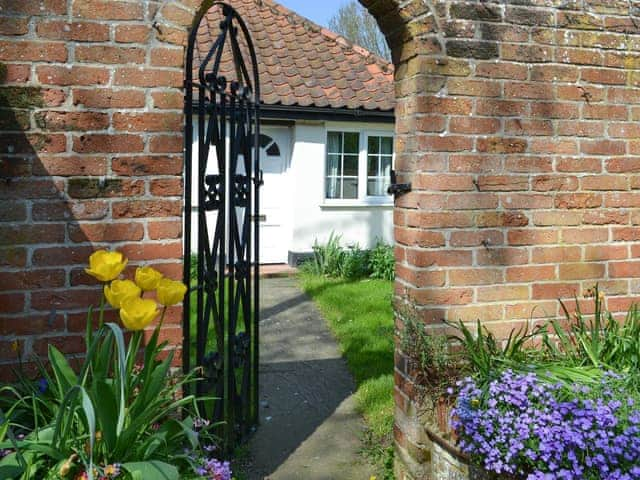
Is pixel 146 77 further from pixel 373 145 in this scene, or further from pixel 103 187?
pixel 373 145

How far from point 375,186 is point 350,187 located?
0.56 m

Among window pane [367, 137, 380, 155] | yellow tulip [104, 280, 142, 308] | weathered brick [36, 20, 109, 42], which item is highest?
window pane [367, 137, 380, 155]

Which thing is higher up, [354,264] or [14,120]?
[14,120]

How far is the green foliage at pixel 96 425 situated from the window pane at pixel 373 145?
972 centimetres

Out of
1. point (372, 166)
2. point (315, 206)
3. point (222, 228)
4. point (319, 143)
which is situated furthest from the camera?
point (372, 166)

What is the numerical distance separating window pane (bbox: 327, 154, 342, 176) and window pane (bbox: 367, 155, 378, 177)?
62 cm

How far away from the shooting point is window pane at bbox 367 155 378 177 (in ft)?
38.4

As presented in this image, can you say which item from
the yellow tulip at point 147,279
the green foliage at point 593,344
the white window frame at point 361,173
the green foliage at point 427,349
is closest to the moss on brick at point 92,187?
the yellow tulip at point 147,279

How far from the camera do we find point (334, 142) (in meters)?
11.4

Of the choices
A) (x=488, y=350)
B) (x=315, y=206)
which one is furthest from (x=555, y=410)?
(x=315, y=206)

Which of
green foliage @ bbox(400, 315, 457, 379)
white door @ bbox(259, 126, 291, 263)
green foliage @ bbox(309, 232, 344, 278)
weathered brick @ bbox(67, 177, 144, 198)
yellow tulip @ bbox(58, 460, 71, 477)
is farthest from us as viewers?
white door @ bbox(259, 126, 291, 263)

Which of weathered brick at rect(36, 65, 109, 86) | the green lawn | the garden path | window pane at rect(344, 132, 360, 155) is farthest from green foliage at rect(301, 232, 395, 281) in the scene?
weathered brick at rect(36, 65, 109, 86)

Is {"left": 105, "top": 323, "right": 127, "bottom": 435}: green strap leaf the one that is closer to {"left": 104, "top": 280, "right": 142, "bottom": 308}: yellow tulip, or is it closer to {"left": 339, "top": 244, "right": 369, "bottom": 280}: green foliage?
{"left": 104, "top": 280, "right": 142, "bottom": 308}: yellow tulip

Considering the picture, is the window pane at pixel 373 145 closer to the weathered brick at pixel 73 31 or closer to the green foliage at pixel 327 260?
the green foliage at pixel 327 260
